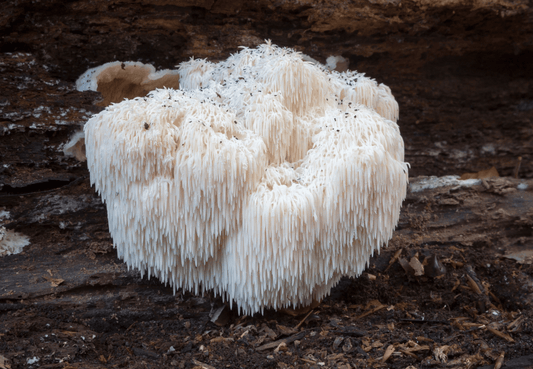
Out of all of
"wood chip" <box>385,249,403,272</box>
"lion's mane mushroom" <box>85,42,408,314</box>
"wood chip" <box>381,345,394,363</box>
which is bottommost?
"wood chip" <box>381,345,394,363</box>

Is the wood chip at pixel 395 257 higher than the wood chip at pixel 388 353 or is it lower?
higher

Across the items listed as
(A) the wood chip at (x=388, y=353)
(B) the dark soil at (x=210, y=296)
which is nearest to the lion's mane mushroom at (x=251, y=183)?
(B) the dark soil at (x=210, y=296)

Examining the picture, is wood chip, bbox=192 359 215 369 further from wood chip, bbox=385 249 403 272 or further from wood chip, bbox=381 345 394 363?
wood chip, bbox=385 249 403 272

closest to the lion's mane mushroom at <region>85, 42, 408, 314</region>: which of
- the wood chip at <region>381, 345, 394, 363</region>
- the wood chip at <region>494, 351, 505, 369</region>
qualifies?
the wood chip at <region>381, 345, 394, 363</region>

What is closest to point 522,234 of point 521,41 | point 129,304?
point 521,41

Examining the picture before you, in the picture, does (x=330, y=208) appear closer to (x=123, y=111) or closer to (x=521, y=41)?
(x=123, y=111)

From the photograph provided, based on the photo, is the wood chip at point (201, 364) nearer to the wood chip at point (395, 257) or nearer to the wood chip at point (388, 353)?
the wood chip at point (388, 353)

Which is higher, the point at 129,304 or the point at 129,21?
the point at 129,21

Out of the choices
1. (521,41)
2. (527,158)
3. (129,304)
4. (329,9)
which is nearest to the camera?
(129,304)
